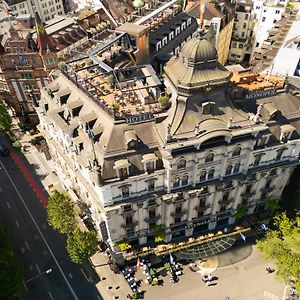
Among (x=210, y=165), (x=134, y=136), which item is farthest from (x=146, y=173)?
(x=210, y=165)

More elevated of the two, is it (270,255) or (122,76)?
(122,76)

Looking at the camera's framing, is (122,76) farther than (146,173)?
Yes

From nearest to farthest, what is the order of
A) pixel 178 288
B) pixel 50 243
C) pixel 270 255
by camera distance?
pixel 270 255 < pixel 178 288 < pixel 50 243

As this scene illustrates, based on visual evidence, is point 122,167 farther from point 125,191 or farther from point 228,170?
point 228,170

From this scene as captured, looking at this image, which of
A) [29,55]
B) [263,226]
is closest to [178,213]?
[263,226]

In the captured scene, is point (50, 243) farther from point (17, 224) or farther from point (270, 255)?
point (270, 255)

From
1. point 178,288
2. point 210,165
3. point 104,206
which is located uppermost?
point 210,165

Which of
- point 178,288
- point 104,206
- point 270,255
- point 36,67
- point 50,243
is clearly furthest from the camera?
point 36,67
